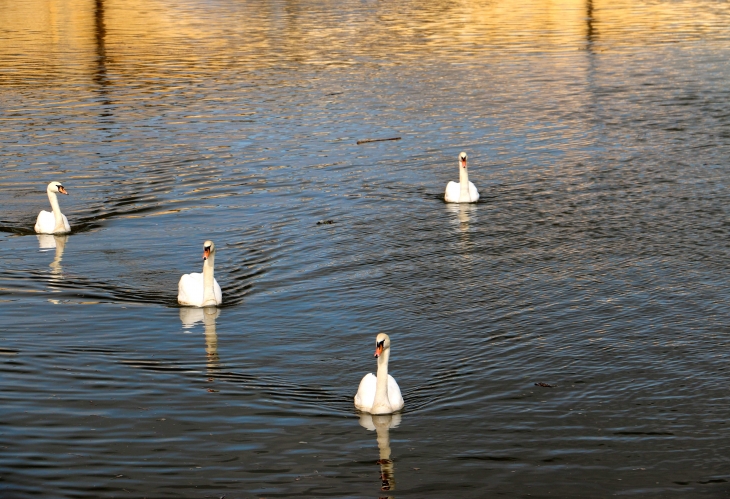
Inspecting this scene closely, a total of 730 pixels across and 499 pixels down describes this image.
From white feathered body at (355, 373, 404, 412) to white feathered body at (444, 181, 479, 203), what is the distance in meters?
10.3

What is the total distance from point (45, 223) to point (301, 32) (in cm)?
3600

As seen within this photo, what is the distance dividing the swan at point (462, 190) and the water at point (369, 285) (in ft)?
1.06

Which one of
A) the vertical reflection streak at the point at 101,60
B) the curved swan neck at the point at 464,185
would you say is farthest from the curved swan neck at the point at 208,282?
the vertical reflection streak at the point at 101,60

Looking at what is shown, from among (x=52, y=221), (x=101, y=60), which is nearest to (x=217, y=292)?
(x=52, y=221)

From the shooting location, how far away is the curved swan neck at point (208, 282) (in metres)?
17.2

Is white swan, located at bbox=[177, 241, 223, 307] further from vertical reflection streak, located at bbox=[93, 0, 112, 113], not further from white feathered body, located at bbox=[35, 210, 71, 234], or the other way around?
vertical reflection streak, located at bbox=[93, 0, 112, 113]

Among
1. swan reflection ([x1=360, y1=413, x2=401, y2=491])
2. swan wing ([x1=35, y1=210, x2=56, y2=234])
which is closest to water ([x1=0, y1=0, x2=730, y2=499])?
swan reflection ([x1=360, y1=413, x2=401, y2=491])

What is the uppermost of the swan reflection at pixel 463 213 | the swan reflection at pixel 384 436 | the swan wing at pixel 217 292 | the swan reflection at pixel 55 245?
the swan wing at pixel 217 292

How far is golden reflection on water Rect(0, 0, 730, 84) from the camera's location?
46250mm

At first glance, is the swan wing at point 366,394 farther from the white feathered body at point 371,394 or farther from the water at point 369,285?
the water at point 369,285

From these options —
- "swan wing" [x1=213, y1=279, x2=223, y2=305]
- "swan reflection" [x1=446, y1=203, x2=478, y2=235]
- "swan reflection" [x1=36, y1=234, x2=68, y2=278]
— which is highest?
"swan wing" [x1=213, y1=279, x2=223, y2=305]

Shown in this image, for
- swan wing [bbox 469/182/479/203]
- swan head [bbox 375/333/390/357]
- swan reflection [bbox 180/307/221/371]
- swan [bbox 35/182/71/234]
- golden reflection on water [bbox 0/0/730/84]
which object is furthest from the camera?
golden reflection on water [bbox 0/0/730/84]

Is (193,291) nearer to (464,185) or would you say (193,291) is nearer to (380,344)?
(380,344)

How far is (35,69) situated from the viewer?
43.9m
